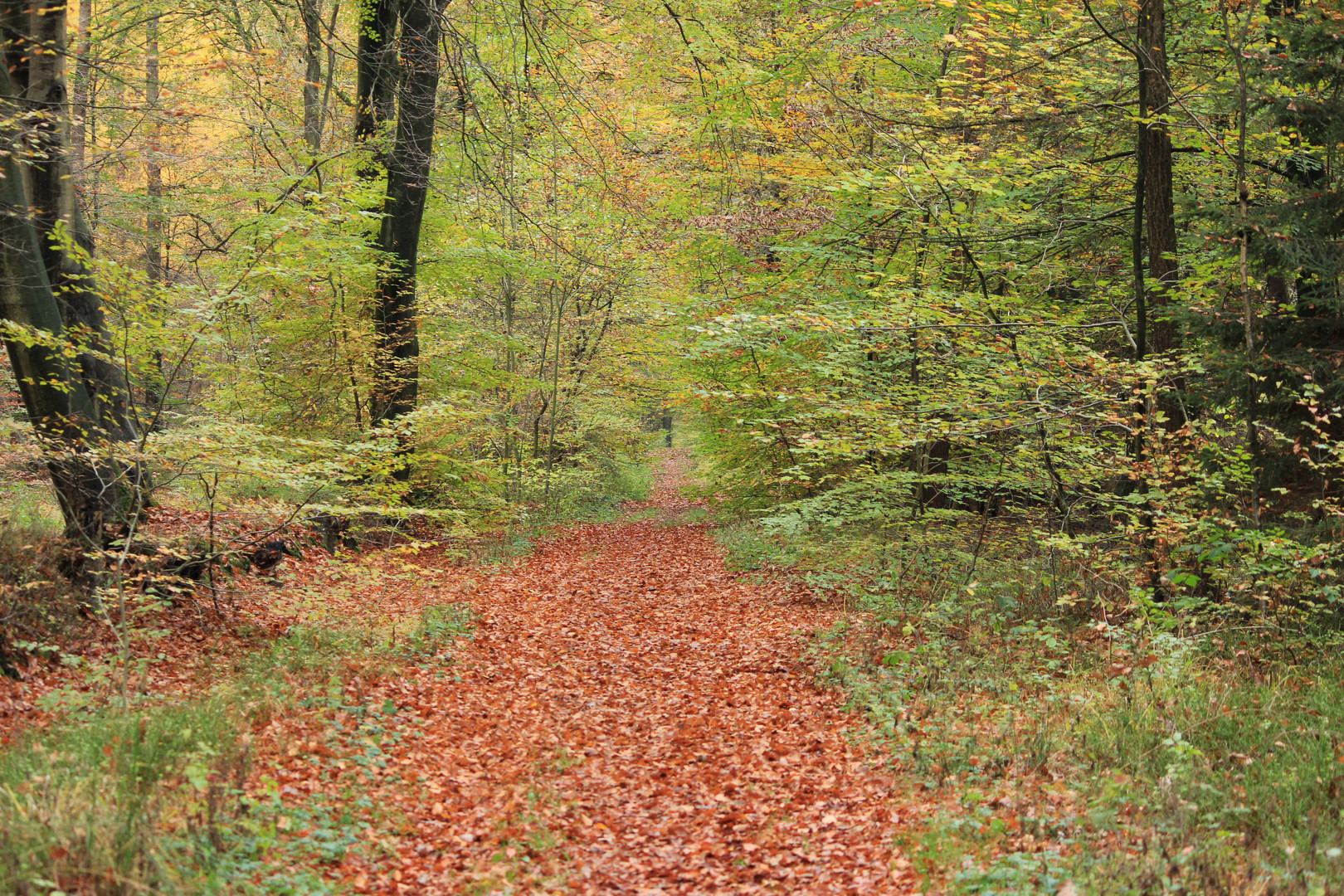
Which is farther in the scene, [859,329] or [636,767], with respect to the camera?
[859,329]

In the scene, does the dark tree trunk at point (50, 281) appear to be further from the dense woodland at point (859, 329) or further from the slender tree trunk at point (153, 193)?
the slender tree trunk at point (153, 193)

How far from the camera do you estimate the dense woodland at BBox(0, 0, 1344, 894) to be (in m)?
6.04

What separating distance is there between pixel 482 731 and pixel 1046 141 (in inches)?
376

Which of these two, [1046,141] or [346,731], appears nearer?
[346,731]

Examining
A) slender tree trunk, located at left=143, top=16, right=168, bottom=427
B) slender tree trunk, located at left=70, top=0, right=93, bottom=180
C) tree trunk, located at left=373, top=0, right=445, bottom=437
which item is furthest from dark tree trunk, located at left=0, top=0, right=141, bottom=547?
tree trunk, located at left=373, top=0, right=445, bottom=437

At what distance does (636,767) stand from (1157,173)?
7.05m

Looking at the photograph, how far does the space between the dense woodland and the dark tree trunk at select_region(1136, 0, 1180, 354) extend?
0.04m

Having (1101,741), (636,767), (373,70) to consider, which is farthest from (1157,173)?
(373,70)

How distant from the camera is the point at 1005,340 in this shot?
752 cm

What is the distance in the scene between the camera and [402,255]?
39.7ft

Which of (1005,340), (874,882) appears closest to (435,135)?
(1005,340)

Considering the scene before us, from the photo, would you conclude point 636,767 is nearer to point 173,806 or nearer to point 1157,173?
point 173,806

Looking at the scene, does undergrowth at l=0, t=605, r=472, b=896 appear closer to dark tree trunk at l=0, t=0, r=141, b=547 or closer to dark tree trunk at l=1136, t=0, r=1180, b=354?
dark tree trunk at l=0, t=0, r=141, b=547

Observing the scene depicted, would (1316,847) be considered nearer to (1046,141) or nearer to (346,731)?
(346,731)
